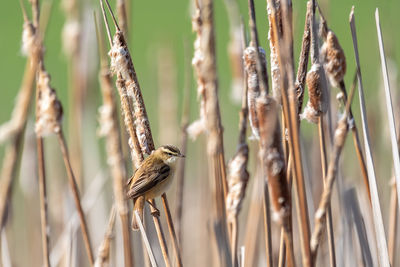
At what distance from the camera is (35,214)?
9.89 feet

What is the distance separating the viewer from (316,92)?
137 cm

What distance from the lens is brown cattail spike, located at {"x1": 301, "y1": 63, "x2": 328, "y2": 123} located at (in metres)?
1.35

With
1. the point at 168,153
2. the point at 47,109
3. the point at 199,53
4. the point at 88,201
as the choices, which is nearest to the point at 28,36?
the point at 47,109

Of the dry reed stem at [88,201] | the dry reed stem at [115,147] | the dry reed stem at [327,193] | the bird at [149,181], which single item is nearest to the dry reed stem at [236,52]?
the bird at [149,181]

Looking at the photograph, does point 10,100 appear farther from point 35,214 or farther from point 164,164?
point 164,164

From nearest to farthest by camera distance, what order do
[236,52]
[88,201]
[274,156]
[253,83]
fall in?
[274,156], [253,83], [236,52], [88,201]

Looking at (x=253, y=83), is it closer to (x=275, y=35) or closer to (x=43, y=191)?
(x=275, y=35)

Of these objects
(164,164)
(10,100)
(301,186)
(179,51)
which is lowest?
(301,186)

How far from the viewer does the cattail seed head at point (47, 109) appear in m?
1.49

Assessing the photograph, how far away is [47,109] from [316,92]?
27.1 inches

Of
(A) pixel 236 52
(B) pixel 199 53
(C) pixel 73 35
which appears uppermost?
(C) pixel 73 35

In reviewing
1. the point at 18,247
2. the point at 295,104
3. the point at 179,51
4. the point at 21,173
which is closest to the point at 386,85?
the point at 295,104

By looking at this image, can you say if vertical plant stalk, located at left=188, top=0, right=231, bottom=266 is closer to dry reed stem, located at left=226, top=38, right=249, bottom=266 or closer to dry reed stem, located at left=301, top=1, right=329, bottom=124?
dry reed stem, located at left=226, top=38, right=249, bottom=266

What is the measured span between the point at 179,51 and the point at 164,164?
8.37 meters
